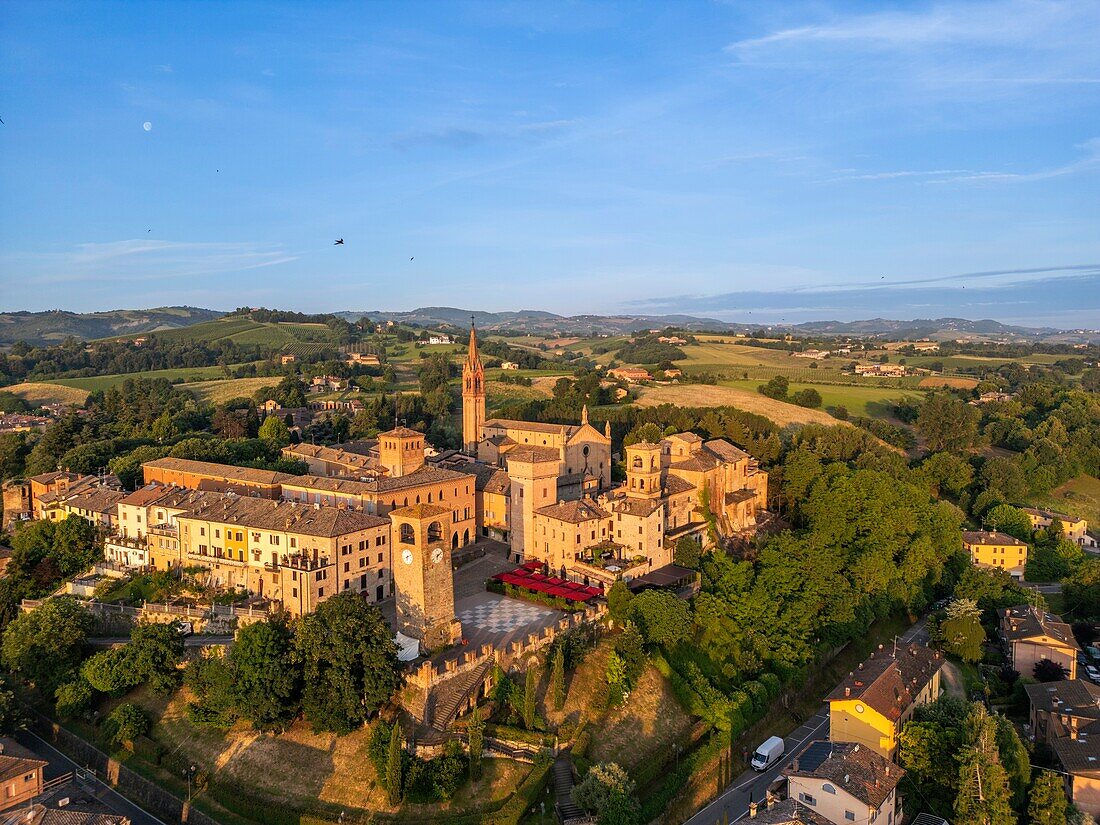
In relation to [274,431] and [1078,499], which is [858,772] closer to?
[274,431]

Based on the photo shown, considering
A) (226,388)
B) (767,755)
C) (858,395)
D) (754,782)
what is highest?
(226,388)

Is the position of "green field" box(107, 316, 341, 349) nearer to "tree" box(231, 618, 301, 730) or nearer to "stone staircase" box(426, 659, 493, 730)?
"tree" box(231, 618, 301, 730)

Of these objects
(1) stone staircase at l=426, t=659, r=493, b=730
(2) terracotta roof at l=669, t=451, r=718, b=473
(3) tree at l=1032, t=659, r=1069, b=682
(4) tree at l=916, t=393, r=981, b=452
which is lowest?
(3) tree at l=1032, t=659, r=1069, b=682

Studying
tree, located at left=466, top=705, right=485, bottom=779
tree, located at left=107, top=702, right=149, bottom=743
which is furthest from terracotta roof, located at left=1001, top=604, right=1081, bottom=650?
tree, located at left=107, top=702, right=149, bottom=743

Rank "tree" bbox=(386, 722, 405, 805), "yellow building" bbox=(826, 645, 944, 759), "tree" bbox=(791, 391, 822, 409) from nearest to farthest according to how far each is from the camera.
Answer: "tree" bbox=(386, 722, 405, 805)
"yellow building" bbox=(826, 645, 944, 759)
"tree" bbox=(791, 391, 822, 409)

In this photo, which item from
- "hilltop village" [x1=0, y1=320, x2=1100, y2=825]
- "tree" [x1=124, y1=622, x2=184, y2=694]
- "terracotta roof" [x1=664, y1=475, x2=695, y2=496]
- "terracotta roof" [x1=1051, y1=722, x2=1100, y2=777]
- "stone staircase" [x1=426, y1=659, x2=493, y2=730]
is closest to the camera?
"hilltop village" [x1=0, y1=320, x2=1100, y2=825]

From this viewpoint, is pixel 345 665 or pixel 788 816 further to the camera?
pixel 345 665

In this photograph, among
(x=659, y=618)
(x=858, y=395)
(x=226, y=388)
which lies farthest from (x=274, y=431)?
(x=858, y=395)

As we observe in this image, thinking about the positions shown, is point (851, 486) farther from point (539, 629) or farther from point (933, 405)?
point (933, 405)
